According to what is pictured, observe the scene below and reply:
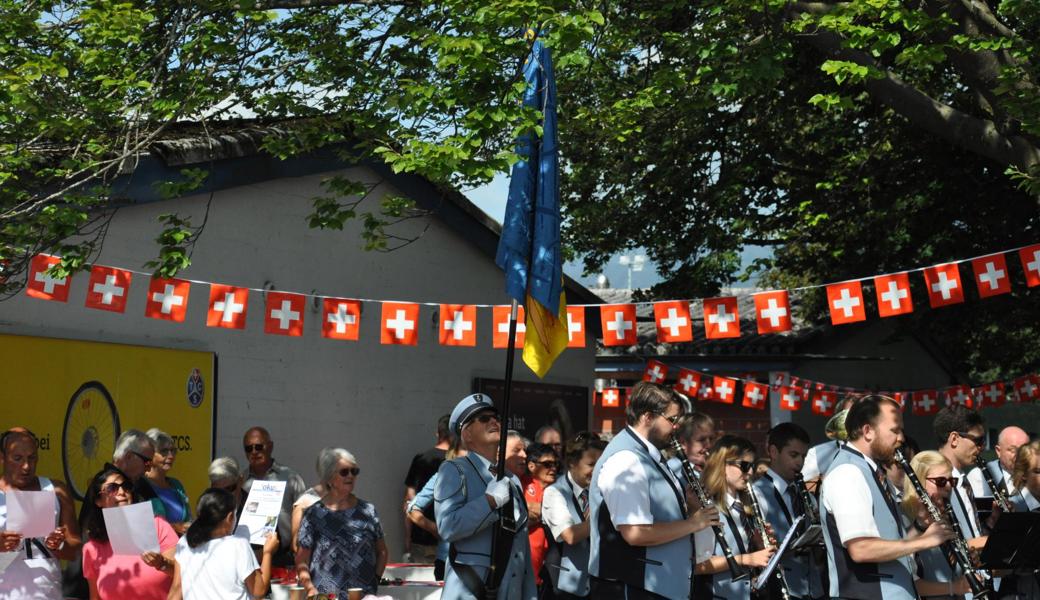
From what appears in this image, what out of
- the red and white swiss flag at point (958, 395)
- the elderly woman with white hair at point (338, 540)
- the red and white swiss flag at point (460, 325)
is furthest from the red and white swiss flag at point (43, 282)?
the red and white swiss flag at point (958, 395)

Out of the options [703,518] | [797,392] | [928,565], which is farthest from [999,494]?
[797,392]

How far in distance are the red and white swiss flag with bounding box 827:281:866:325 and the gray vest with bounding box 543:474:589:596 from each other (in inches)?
195

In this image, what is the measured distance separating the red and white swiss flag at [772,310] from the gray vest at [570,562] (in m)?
4.50

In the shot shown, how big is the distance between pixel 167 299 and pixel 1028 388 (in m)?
12.9

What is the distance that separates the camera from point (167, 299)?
1016cm

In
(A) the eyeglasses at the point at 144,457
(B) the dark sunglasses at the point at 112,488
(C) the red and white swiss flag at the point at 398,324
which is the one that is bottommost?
(B) the dark sunglasses at the point at 112,488

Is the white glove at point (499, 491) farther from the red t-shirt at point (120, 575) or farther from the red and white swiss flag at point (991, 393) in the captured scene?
the red and white swiss flag at point (991, 393)

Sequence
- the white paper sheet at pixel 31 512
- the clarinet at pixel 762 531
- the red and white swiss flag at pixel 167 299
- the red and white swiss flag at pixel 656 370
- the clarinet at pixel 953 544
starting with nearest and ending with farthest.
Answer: the clarinet at pixel 953 544 < the white paper sheet at pixel 31 512 < the clarinet at pixel 762 531 < the red and white swiss flag at pixel 167 299 < the red and white swiss flag at pixel 656 370

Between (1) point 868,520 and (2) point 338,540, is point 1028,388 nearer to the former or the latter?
(2) point 338,540

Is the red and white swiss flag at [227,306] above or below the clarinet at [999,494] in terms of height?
above

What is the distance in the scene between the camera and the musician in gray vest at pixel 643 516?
623 cm

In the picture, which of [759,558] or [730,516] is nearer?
[759,558]

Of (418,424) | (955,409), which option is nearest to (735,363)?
(418,424)

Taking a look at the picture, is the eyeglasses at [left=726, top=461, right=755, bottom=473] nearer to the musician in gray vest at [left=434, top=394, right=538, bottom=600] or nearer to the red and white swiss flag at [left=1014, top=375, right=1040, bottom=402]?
the musician in gray vest at [left=434, top=394, right=538, bottom=600]
